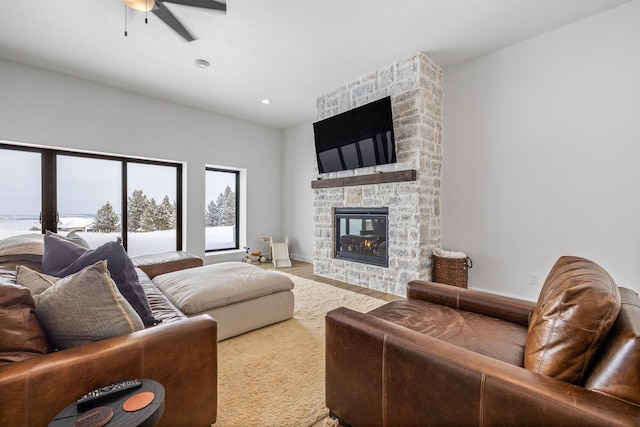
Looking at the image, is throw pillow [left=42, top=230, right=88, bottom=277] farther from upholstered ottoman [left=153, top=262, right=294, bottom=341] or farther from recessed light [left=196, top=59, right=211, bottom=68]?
recessed light [left=196, top=59, right=211, bottom=68]

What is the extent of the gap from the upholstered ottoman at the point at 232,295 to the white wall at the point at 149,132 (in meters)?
2.50

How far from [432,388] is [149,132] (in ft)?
16.0

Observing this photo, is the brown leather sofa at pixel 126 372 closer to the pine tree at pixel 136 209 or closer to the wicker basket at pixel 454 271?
the wicker basket at pixel 454 271

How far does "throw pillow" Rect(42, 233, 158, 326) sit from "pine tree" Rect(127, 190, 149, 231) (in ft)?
10.2

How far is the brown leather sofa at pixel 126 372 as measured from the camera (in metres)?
0.86

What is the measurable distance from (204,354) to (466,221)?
3.26m

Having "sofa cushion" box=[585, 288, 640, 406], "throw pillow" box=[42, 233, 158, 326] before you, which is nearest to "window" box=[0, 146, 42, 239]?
"throw pillow" box=[42, 233, 158, 326]

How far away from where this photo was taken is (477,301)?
5.54ft

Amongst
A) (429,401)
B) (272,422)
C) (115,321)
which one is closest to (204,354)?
(115,321)

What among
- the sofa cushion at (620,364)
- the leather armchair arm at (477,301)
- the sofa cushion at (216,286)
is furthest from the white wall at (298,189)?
the sofa cushion at (620,364)

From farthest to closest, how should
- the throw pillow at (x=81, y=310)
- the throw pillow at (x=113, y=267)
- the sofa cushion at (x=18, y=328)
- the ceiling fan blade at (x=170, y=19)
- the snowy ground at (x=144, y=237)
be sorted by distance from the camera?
the snowy ground at (x=144, y=237)
the ceiling fan blade at (x=170, y=19)
the throw pillow at (x=113, y=267)
the throw pillow at (x=81, y=310)
the sofa cushion at (x=18, y=328)

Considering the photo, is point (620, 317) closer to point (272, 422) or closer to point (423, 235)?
point (272, 422)

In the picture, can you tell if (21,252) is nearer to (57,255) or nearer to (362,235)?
(57,255)

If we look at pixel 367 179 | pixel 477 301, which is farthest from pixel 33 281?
pixel 367 179
